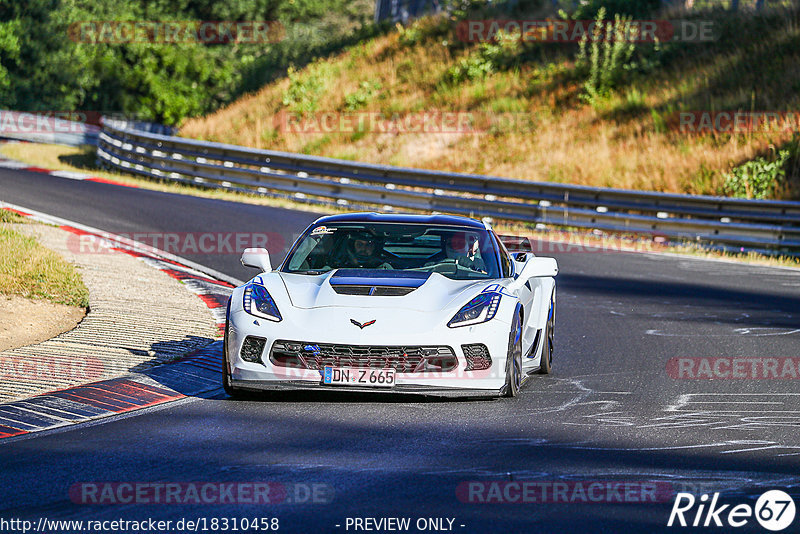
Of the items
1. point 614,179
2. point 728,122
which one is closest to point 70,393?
point 614,179

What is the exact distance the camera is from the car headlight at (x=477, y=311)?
26.2ft

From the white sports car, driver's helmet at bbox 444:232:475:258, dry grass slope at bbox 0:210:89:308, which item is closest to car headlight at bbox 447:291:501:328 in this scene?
A: the white sports car

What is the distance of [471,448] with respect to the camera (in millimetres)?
6699

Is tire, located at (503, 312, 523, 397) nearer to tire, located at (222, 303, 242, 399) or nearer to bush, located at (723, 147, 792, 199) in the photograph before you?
tire, located at (222, 303, 242, 399)

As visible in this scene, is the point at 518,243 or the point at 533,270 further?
the point at 518,243

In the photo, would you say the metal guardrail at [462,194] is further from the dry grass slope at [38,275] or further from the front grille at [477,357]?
the front grille at [477,357]

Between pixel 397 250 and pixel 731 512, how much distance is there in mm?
4618

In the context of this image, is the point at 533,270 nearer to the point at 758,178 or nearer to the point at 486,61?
the point at 758,178

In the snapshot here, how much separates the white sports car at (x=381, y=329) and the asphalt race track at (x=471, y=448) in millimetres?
217

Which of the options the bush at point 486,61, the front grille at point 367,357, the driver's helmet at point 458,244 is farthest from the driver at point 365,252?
the bush at point 486,61

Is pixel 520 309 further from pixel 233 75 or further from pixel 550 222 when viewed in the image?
pixel 233 75

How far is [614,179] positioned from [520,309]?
18407mm

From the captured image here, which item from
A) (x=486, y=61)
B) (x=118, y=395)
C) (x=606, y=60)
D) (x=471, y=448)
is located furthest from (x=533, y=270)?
(x=486, y=61)

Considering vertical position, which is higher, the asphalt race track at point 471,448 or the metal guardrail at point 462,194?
the metal guardrail at point 462,194
